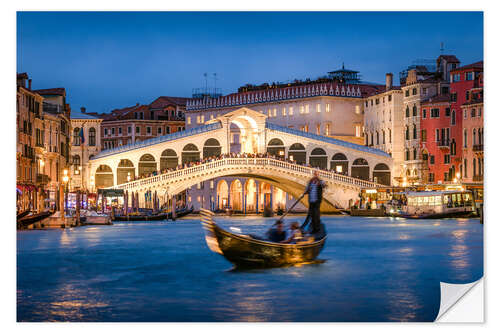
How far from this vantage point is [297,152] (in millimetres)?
22219

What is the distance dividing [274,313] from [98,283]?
2.04 meters

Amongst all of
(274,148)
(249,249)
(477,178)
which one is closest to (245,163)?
(274,148)

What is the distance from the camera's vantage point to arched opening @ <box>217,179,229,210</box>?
83.8 ft

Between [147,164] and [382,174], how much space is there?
5300 mm

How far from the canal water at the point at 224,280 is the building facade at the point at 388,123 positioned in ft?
29.5

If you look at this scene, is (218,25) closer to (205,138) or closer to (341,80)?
(205,138)

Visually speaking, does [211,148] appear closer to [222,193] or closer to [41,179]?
[222,193]

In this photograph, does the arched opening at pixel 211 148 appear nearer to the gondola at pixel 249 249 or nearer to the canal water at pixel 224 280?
the canal water at pixel 224 280

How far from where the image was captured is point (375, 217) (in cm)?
1883

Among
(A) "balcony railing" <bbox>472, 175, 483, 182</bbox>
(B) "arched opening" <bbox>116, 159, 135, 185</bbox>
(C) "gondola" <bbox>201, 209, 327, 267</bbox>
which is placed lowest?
(C) "gondola" <bbox>201, 209, 327, 267</bbox>

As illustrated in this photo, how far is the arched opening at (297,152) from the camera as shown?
22.2 metres

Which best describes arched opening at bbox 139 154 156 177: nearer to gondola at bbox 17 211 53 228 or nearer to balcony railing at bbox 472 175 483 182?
gondola at bbox 17 211 53 228

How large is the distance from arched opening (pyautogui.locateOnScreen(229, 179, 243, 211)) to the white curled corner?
18186 millimetres

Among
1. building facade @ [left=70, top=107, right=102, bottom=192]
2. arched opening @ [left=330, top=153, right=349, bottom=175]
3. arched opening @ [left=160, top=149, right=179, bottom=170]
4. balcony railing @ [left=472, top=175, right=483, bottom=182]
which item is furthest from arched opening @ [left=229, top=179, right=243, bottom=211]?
balcony railing @ [left=472, top=175, right=483, bottom=182]
